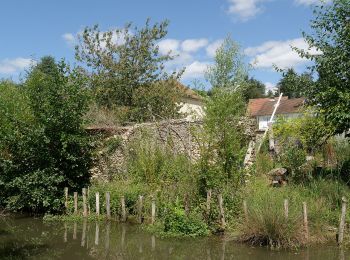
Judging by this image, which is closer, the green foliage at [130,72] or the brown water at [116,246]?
the brown water at [116,246]

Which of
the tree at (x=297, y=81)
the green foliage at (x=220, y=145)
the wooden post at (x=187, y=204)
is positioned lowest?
the wooden post at (x=187, y=204)

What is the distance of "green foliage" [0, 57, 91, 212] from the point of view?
54.5 feet

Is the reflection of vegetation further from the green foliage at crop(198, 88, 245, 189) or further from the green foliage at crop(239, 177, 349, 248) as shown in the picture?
the green foliage at crop(239, 177, 349, 248)

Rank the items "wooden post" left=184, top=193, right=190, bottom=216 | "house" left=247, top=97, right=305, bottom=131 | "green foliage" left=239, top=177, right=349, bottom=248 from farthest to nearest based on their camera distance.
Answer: "house" left=247, top=97, right=305, bottom=131, "wooden post" left=184, top=193, right=190, bottom=216, "green foliage" left=239, top=177, right=349, bottom=248

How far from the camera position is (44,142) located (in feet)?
55.4

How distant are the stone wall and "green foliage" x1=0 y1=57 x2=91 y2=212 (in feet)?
6.94

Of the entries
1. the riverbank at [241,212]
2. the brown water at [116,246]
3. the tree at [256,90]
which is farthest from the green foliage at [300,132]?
the tree at [256,90]

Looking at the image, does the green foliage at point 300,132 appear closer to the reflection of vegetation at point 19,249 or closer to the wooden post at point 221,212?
the wooden post at point 221,212

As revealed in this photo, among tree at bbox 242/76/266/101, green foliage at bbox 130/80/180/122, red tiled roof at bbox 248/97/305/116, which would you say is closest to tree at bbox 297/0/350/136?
green foliage at bbox 130/80/180/122

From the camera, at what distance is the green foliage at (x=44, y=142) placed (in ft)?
54.5

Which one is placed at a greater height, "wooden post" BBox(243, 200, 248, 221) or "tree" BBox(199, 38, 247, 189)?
"tree" BBox(199, 38, 247, 189)

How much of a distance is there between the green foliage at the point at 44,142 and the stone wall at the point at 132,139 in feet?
6.94

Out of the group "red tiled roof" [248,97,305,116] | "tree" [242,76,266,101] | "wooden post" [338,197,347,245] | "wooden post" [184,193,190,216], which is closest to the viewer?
"wooden post" [338,197,347,245]

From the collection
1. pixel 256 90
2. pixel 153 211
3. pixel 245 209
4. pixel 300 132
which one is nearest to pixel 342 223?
pixel 245 209
